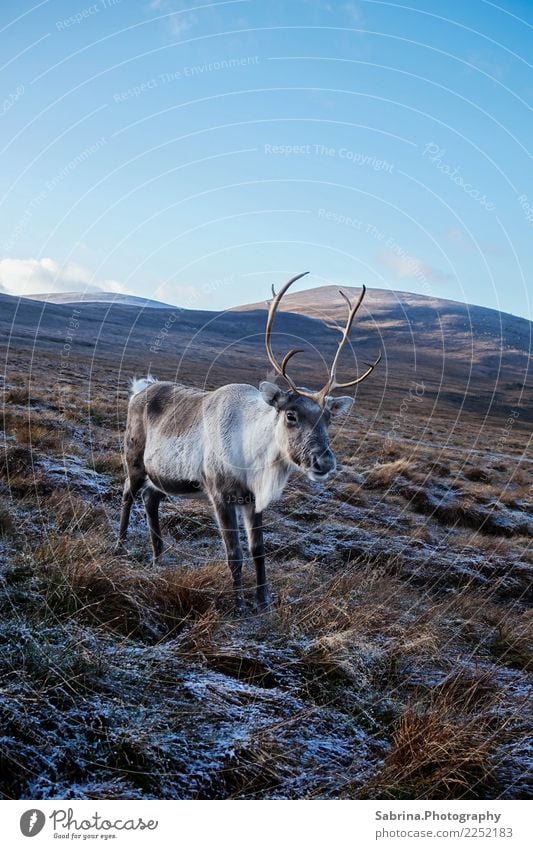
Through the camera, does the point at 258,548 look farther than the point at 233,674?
Yes

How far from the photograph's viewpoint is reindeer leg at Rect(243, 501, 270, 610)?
6285mm

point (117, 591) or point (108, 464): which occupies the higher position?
point (117, 591)

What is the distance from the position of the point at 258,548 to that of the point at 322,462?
1.40 metres

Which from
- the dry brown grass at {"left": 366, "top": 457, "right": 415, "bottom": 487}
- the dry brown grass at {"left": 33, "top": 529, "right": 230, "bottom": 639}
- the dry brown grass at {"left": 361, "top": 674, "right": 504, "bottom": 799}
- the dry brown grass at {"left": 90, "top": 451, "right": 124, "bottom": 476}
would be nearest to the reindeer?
the dry brown grass at {"left": 33, "top": 529, "right": 230, "bottom": 639}

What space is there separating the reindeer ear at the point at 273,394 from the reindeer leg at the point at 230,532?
124 cm

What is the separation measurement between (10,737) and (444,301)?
15235cm

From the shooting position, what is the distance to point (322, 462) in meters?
5.77

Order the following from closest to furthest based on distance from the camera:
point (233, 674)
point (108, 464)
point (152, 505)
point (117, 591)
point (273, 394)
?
point (233, 674), point (117, 591), point (273, 394), point (152, 505), point (108, 464)

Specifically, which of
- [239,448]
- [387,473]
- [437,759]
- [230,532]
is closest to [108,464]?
[239,448]

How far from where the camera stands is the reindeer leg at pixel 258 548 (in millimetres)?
6285

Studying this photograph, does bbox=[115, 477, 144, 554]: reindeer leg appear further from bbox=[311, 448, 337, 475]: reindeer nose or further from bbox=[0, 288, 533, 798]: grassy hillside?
bbox=[311, 448, 337, 475]: reindeer nose

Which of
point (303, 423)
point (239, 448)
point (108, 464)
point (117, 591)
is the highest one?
point (303, 423)

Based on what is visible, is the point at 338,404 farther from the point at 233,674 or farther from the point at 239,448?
the point at 233,674

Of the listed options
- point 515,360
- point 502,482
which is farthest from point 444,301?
point 502,482
